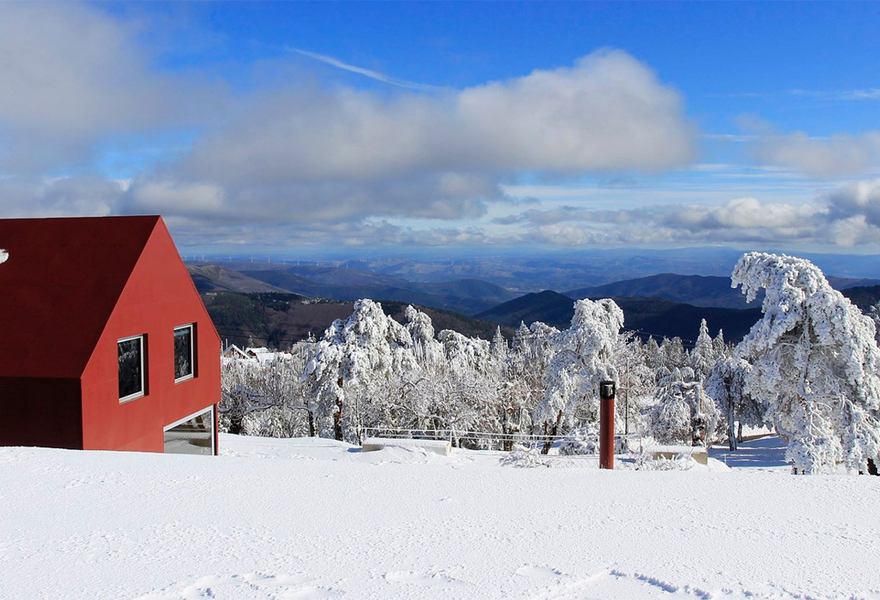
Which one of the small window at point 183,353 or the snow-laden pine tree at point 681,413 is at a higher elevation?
the small window at point 183,353

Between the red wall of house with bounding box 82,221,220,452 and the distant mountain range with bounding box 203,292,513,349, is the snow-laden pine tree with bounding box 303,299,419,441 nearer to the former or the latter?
the red wall of house with bounding box 82,221,220,452

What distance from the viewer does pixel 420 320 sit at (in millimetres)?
35781

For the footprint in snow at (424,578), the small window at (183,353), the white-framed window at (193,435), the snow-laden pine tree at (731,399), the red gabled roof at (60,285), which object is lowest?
the snow-laden pine tree at (731,399)

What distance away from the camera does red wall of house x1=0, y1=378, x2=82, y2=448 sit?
30.5 feet

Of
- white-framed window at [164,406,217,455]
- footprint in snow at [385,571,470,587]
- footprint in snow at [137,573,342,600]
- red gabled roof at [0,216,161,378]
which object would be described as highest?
red gabled roof at [0,216,161,378]

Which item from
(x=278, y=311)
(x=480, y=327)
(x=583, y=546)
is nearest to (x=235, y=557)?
(x=583, y=546)

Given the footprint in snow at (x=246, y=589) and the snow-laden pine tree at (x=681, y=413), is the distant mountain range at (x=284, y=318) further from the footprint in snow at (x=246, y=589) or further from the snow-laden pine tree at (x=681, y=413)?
the footprint in snow at (x=246, y=589)

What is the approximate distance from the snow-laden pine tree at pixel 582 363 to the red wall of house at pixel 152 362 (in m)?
13.4

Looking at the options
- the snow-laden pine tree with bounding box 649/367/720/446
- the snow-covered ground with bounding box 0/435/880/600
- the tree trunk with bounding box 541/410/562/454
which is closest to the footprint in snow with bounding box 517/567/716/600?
the snow-covered ground with bounding box 0/435/880/600

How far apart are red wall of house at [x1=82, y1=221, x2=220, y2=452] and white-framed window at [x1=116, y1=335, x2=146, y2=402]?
0.36 feet

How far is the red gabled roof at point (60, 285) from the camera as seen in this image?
9.55 meters

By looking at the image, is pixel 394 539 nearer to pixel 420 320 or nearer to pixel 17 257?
pixel 17 257

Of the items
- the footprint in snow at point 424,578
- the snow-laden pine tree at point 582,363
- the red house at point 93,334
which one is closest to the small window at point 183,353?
the red house at point 93,334

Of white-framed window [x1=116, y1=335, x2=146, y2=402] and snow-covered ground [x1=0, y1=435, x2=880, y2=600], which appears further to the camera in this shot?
white-framed window [x1=116, y1=335, x2=146, y2=402]
